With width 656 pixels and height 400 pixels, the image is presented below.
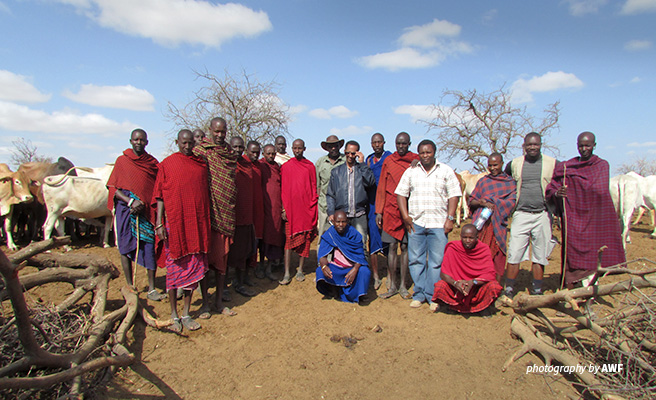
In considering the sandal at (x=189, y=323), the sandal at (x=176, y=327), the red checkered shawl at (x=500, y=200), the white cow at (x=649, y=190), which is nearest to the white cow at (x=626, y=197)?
the white cow at (x=649, y=190)

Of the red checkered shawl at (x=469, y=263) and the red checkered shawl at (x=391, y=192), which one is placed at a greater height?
the red checkered shawl at (x=391, y=192)

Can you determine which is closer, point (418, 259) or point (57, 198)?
point (418, 259)

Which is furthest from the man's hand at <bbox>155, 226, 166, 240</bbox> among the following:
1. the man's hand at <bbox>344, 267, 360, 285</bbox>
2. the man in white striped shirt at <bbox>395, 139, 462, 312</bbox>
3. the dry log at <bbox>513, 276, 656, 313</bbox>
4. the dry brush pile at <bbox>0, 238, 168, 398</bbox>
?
the dry log at <bbox>513, 276, 656, 313</bbox>

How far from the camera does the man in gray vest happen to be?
489cm

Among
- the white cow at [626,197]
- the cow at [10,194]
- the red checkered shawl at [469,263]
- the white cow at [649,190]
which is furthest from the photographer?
the white cow at [649,190]

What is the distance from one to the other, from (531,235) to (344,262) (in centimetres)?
246

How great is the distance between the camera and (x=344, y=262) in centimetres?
500

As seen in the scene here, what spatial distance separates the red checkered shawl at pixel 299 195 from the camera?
18.9 feet

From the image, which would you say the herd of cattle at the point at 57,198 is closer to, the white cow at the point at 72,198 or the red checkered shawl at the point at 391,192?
the white cow at the point at 72,198

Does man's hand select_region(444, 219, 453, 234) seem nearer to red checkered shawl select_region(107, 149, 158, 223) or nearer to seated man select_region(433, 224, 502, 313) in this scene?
seated man select_region(433, 224, 502, 313)

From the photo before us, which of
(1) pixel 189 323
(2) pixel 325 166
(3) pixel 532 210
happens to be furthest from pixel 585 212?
(1) pixel 189 323

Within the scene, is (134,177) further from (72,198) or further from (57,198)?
(57,198)

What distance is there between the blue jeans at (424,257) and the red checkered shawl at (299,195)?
→ 161 centimetres

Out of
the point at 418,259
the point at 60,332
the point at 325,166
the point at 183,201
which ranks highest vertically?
the point at 325,166
